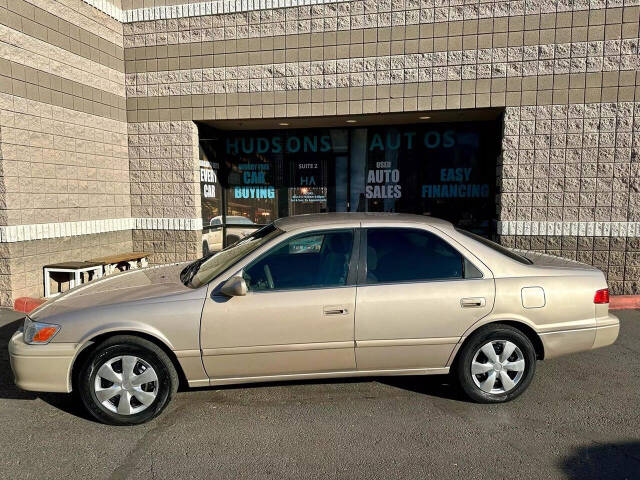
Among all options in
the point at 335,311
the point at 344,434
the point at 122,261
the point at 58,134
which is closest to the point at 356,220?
the point at 335,311

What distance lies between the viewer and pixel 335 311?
372 cm

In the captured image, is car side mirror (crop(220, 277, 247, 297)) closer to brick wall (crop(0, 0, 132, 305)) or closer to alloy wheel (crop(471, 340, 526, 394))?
alloy wheel (crop(471, 340, 526, 394))

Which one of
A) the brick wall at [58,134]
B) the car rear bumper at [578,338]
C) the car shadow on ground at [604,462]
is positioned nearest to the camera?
the car shadow on ground at [604,462]

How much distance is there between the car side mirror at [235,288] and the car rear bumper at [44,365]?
4.04 feet

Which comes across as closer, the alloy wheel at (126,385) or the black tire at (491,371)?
the alloy wheel at (126,385)

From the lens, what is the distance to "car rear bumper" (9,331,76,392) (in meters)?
3.55

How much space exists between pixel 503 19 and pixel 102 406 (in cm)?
753

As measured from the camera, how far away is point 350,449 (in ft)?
10.8

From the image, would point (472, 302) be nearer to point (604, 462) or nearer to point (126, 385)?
point (604, 462)

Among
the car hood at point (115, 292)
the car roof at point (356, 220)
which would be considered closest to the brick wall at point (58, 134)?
the car hood at point (115, 292)

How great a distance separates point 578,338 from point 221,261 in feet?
10.5

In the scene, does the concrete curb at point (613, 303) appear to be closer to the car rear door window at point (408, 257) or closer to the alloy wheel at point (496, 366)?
the alloy wheel at point (496, 366)

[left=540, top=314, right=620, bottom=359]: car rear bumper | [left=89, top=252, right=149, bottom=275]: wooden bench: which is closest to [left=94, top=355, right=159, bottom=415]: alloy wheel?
[left=540, top=314, right=620, bottom=359]: car rear bumper

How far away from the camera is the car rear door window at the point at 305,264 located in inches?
150
